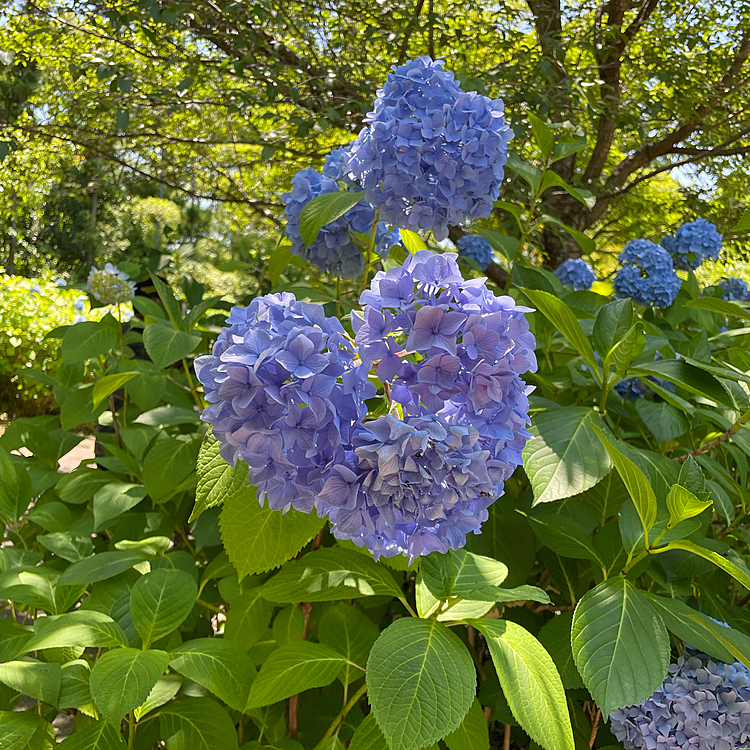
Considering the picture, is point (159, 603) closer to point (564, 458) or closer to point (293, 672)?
point (293, 672)

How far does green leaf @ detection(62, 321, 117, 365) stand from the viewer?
159 centimetres

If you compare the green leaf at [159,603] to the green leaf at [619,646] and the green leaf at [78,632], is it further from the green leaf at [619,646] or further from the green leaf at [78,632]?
the green leaf at [619,646]

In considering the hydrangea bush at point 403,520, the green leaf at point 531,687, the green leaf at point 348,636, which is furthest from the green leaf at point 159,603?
the green leaf at point 531,687

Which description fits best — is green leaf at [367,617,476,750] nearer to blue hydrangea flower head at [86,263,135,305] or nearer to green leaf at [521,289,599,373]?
green leaf at [521,289,599,373]

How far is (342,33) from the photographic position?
4.38 m

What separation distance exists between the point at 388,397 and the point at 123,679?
49cm

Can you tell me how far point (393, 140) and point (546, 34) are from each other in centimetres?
301

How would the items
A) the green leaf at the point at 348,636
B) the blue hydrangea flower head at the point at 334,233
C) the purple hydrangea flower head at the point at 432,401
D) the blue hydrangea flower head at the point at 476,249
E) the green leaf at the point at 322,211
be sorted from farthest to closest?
1. the blue hydrangea flower head at the point at 476,249
2. the blue hydrangea flower head at the point at 334,233
3. the green leaf at the point at 322,211
4. the green leaf at the point at 348,636
5. the purple hydrangea flower head at the point at 432,401

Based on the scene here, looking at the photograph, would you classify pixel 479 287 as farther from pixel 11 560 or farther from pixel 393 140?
pixel 11 560

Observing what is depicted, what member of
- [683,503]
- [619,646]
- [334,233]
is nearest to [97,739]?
[619,646]

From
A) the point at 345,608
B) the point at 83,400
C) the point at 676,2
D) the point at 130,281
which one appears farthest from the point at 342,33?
the point at 345,608

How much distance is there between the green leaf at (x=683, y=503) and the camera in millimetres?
852

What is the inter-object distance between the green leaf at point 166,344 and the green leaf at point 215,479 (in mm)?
464

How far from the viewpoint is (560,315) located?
3.54ft
